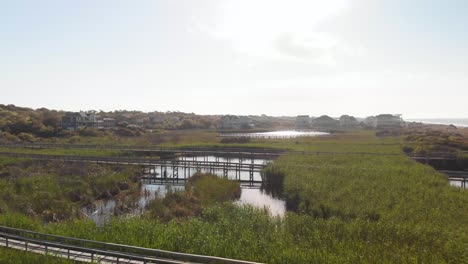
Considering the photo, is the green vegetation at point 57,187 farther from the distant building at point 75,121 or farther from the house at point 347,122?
the house at point 347,122

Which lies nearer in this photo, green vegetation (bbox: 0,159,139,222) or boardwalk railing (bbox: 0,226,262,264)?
boardwalk railing (bbox: 0,226,262,264)

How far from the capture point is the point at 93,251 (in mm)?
14367

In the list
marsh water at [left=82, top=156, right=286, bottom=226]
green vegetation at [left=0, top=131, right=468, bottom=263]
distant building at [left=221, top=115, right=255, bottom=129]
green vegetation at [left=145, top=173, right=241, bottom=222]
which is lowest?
marsh water at [left=82, top=156, right=286, bottom=226]

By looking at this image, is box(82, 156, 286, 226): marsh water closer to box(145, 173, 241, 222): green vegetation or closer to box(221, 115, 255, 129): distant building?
box(145, 173, 241, 222): green vegetation

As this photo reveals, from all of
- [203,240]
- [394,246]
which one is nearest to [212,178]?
[203,240]

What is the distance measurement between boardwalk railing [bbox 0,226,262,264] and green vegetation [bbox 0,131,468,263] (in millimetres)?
1026

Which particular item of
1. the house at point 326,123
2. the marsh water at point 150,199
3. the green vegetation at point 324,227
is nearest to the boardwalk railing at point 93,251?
the green vegetation at point 324,227

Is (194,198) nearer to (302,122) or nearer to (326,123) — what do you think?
(326,123)

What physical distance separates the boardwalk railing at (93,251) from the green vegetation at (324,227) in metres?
1.03

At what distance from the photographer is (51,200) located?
A: 27891 millimetres

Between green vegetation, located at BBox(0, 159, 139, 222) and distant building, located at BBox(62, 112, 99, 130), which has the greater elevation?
distant building, located at BBox(62, 112, 99, 130)

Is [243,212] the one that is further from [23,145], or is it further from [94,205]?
[23,145]

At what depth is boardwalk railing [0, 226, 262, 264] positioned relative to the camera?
1405 cm

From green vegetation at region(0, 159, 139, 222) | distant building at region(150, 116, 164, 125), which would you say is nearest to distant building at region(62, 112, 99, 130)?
distant building at region(150, 116, 164, 125)
